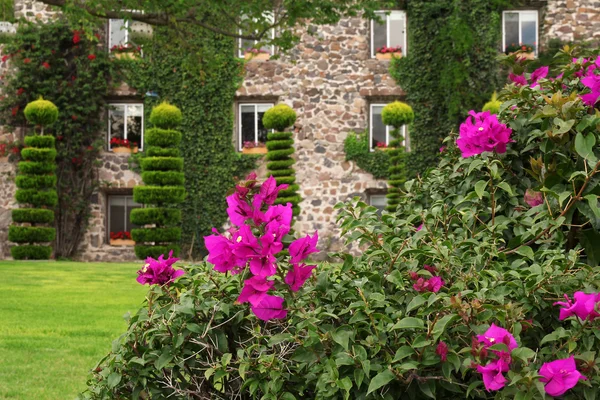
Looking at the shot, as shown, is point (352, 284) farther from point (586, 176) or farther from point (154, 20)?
point (154, 20)

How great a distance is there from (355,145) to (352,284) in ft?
53.4

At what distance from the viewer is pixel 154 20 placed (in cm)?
1185

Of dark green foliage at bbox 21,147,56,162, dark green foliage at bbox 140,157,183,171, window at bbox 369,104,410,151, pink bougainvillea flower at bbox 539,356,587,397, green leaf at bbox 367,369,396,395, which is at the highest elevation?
window at bbox 369,104,410,151

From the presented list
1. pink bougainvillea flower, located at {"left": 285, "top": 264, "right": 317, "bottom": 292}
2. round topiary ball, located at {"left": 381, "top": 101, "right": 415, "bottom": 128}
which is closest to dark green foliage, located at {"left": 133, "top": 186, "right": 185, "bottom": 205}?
round topiary ball, located at {"left": 381, "top": 101, "right": 415, "bottom": 128}

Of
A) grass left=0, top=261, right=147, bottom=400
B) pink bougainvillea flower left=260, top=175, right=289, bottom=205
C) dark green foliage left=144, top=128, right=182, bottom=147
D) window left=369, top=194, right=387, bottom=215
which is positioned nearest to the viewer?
pink bougainvillea flower left=260, top=175, right=289, bottom=205

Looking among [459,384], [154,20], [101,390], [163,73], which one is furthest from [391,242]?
[163,73]

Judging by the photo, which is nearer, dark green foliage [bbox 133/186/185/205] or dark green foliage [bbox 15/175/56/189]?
dark green foliage [bbox 133/186/185/205]

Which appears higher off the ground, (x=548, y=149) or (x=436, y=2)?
(x=436, y=2)

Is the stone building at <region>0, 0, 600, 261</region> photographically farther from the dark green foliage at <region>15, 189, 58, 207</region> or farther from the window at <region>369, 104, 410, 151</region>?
the dark green foliage at <region>15, 189, 58, 207</region>

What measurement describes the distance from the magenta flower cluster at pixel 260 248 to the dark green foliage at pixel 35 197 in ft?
52.6

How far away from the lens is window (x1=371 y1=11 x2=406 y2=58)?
18938 mm

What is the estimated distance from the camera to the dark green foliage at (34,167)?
17.1 metres

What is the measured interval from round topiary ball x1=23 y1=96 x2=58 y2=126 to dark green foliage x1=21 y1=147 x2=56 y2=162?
2.24ft

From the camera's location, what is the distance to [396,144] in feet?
58.3
